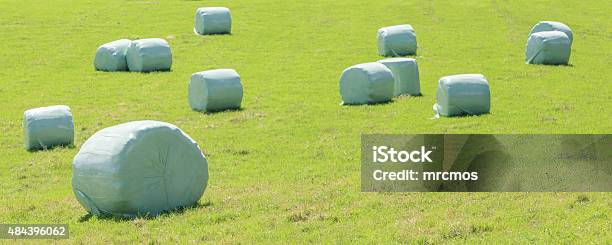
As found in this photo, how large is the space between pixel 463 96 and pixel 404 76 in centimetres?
403

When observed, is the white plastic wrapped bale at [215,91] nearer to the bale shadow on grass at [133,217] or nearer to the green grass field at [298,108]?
the green grass field at [298,108]

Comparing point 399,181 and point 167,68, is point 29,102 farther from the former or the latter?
point 399,181

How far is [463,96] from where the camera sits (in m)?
24.7

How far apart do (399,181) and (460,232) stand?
11.5ft

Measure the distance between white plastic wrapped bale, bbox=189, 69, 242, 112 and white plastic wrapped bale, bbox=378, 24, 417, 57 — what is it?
41.9 feet

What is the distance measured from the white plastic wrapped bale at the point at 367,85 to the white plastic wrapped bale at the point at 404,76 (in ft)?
3.56

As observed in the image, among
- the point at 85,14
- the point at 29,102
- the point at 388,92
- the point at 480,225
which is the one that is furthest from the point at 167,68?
the point at 480,225

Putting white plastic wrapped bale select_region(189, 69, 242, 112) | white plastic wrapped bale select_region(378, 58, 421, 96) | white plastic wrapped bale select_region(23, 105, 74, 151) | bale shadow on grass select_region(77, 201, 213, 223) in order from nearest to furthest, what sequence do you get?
bale shadow on grass select_region(77, 201, 213, 223), white plastic wrapped bale select_region(23, 105, 74, 151), white plastic wrapped bale select_region(189, 69, 242, 112), white plastic wrapped bale select_region(378, 58, 421, 96)

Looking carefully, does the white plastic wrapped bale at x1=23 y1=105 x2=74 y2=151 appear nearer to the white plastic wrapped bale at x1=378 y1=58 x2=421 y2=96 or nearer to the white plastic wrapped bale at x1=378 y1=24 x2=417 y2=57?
the white plastic wrapped bale at x1=378 y1=58 x2=421 y2=96

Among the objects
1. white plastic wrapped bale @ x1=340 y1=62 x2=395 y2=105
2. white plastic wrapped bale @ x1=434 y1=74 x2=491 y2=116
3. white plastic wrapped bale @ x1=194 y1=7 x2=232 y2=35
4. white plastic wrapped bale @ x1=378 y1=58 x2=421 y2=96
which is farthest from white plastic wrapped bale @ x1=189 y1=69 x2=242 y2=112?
white plastic wrapped bale @ x1=194 y1=7 x2=232 y2=35

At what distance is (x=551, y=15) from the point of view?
54.0 meters

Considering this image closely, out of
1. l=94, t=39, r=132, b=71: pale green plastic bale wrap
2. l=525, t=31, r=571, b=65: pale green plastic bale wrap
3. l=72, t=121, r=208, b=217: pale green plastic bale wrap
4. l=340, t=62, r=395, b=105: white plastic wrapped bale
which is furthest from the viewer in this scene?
l=94, t=39, r=132, b=71: pale green plastic bale wrap

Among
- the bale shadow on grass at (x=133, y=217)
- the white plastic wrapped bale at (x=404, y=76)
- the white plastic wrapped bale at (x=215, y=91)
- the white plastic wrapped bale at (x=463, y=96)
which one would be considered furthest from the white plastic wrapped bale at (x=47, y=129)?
the white plastic wrapped bale at (x=404, y=76)

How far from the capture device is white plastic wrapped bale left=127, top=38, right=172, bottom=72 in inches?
1367
